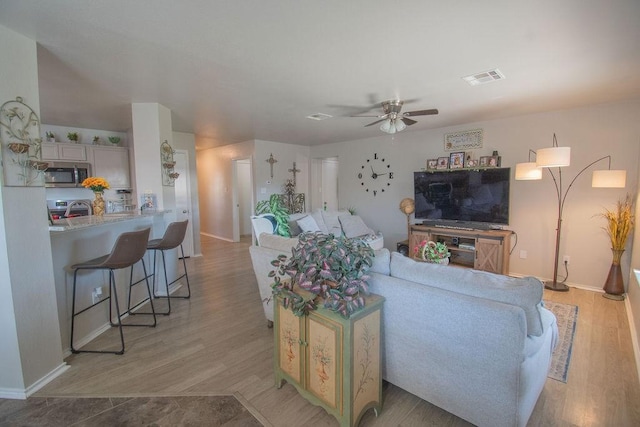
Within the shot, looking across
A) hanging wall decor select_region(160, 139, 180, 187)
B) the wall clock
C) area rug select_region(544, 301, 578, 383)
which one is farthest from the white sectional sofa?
area rug select_region(544, 301, 578, 383)

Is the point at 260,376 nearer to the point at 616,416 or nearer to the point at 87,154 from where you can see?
the point at 616,416

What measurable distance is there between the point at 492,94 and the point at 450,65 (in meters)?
1.10

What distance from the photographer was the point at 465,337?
1481 millimetres

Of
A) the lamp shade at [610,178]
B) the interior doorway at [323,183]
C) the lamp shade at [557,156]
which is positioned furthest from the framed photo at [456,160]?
the interior doorway at [323,183]

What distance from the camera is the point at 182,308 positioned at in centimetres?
326

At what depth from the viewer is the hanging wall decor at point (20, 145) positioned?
180cm

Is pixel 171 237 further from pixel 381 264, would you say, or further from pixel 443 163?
pixel 443 163

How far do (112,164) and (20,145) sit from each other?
354 centimetres

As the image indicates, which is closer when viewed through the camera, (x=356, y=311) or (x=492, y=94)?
(x=356, y=311)

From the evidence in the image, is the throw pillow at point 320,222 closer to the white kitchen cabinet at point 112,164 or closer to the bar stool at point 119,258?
the bar stool at point 119,258

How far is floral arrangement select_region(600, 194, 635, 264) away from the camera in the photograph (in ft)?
A: 10.9

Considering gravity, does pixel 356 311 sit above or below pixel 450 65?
below

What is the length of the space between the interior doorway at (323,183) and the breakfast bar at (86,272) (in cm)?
444

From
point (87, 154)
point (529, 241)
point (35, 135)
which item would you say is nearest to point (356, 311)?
point (35, 135)
